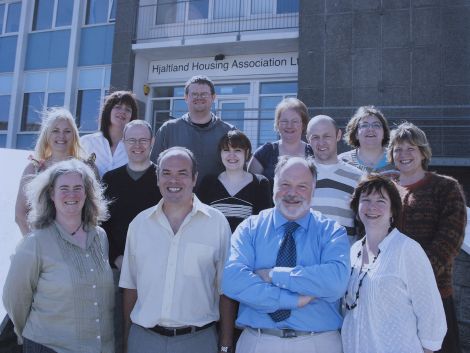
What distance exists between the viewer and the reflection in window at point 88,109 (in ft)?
50.9

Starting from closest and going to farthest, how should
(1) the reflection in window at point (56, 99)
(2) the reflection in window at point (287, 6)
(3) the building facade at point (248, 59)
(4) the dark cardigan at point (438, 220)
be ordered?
(4) the dark cardigan at point (438, 220), (3) the building facade at point (248, 59), (2) the reflection in window at point (287, 6), (1) the reflection in window at point (56, 99)

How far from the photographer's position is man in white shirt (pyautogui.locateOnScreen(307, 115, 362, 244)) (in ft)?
10.5

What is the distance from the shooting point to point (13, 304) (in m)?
2.59

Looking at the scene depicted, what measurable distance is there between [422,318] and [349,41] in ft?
32.4

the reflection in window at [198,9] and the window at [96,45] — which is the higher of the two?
the reflection in window at [198,9]

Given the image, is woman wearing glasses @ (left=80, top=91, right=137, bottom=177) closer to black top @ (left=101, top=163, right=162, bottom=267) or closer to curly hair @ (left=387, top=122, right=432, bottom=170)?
black top @ (left=101, top=163, right=162, bottom=267)

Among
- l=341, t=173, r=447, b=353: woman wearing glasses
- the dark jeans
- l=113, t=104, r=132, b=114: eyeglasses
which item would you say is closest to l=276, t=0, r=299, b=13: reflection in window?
l=113, t=104, r=132, b=114: eyeglasses

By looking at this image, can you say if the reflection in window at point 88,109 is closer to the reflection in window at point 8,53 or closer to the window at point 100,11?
the window at point 100,11

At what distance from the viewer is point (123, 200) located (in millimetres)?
3447

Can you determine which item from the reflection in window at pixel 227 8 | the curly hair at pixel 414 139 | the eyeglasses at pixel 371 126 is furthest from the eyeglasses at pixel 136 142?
the reflection in window at pixel 227 8

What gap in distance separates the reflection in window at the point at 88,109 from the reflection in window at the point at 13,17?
414 centimetres

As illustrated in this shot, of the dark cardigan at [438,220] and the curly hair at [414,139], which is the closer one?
the dark cardigan at [438,220]

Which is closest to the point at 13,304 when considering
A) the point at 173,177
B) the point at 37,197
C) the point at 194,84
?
the point at 37,197

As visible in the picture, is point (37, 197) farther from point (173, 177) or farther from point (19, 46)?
point (19, 46)
